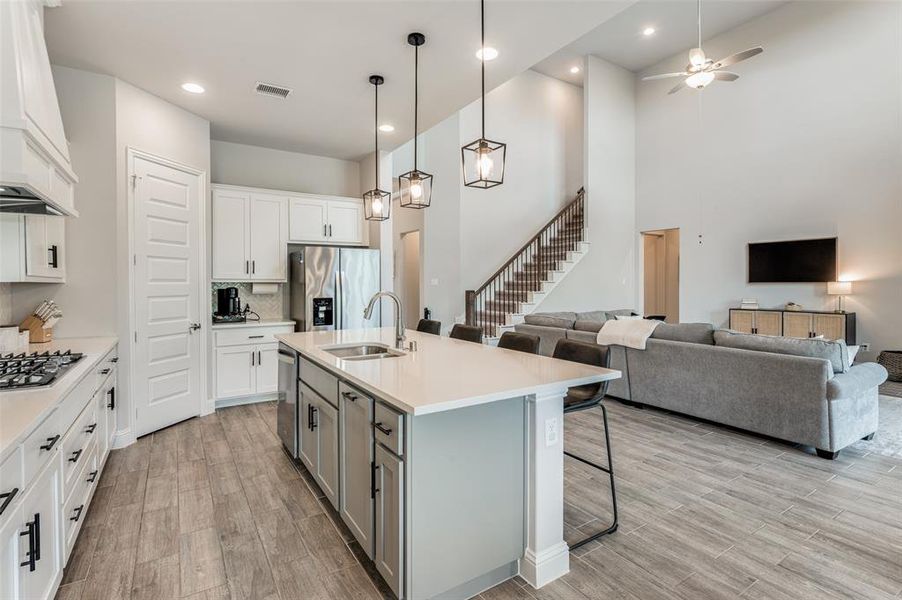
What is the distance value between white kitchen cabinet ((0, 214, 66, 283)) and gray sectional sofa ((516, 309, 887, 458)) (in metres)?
4.82

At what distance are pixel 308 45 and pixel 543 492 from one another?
10.6ft

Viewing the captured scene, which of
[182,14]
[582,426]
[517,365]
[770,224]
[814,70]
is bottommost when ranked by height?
[582,426]

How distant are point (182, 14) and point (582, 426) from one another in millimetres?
4264

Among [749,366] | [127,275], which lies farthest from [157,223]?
[749,366]

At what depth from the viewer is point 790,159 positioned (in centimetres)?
720

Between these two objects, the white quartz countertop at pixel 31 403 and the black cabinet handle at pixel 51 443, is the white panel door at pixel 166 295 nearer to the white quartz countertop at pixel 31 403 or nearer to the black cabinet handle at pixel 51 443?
the white quartz countertop at pixel 31 403

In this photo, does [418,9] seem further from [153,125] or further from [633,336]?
[633,336]

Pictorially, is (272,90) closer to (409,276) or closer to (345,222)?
(345,222)

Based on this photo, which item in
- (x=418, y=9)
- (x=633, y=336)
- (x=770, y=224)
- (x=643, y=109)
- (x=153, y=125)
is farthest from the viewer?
(x=643, y=109)

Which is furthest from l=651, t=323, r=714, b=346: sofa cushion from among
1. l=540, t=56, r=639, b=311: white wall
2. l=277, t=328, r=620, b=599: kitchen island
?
l=540, t=56, r=639, b=311: white wall

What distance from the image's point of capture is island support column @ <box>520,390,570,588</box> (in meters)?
1.93

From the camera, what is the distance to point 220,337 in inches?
181

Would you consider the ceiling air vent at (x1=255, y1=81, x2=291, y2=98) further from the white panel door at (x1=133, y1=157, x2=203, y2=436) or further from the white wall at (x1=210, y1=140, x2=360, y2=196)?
the white wall at (x1=210, y1=140, x2=360, y2=196)

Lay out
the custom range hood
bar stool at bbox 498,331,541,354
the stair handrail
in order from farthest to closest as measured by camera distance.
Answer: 1. the stair handrail
2. bar stool at bbox 498,331,541,354
3. the custom range hood
